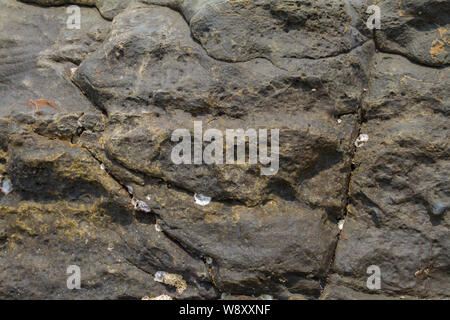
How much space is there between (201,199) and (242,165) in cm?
32

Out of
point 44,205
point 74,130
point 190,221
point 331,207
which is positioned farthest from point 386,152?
point 44,205

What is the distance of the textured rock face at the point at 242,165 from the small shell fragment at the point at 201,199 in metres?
0.02

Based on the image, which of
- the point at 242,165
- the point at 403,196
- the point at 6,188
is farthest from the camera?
the point at 6,188

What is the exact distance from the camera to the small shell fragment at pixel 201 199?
7.93ft

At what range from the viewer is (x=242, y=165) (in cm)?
235

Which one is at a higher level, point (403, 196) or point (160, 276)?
point (403, 196)

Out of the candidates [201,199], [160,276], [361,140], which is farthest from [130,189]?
[361,140]

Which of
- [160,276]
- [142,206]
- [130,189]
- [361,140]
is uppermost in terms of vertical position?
[361,140]

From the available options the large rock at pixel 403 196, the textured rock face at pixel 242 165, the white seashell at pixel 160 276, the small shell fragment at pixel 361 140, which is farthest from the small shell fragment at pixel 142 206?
the small shell fragment at pixel 361 140

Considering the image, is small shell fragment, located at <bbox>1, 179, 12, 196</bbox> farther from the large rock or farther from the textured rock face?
the large rock

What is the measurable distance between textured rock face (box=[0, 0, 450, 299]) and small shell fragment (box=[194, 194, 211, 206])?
0.08ft

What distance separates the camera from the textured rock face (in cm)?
240

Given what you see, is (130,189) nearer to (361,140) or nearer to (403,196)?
(361,140)

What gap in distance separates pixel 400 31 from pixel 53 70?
7.26 feet
